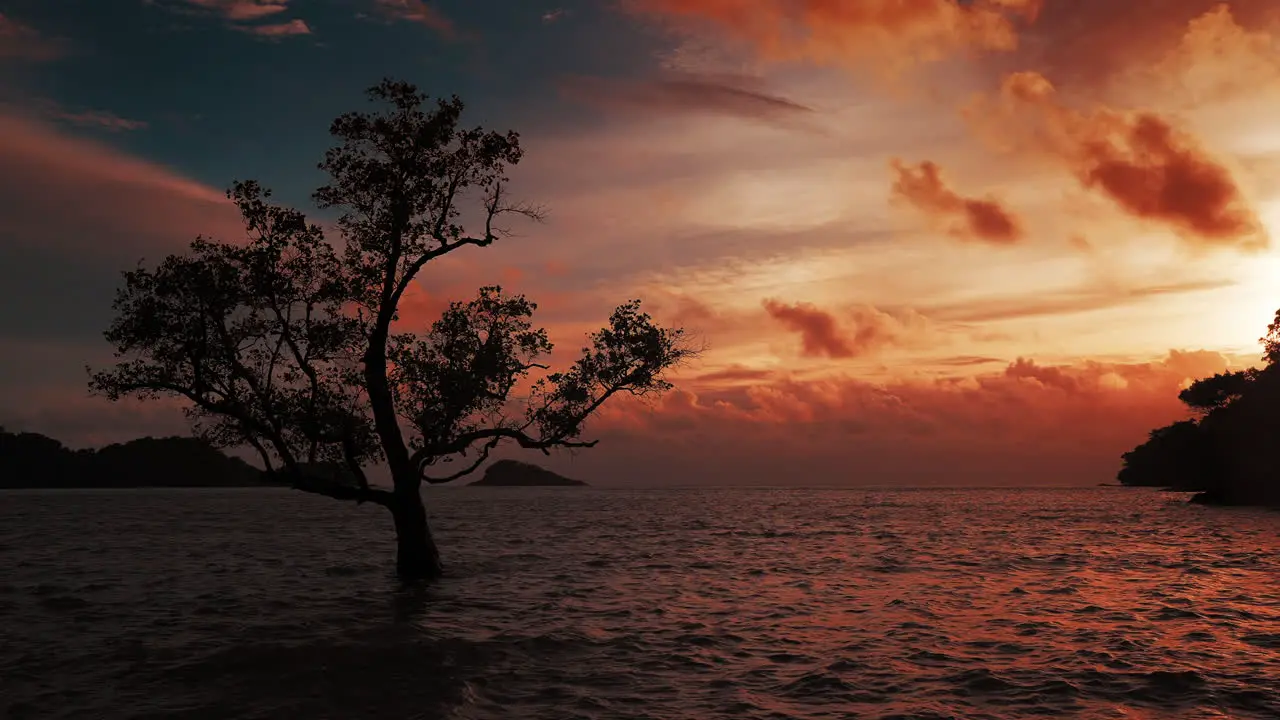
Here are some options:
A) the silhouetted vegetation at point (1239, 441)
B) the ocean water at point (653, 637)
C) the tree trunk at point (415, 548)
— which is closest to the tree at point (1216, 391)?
the silhouetted vegetation at point (1239, 441)

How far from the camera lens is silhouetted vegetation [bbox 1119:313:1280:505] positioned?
110250 millimetres

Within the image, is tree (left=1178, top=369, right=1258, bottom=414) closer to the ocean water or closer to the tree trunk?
the ocean water

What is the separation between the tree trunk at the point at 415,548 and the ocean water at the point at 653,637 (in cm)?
162

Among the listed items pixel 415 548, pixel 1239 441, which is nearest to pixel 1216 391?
pixel 1239 441

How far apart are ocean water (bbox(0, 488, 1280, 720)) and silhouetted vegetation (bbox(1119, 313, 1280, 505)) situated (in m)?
77.8

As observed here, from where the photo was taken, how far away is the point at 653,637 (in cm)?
2427

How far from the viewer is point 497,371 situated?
115ft

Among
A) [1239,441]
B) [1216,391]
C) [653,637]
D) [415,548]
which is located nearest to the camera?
[653,637]

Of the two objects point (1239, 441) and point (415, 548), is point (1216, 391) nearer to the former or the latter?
point (1239, 441)

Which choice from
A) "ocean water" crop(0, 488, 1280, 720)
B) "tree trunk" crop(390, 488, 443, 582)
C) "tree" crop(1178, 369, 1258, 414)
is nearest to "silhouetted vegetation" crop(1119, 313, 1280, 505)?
"tree" crop(1178, 369, 1258, 414)

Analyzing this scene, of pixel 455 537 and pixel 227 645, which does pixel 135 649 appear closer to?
pixel 227 645

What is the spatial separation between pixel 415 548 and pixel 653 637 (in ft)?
51.3

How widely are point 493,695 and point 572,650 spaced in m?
4.67

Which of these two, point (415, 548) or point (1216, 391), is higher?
point (1216, 391)
